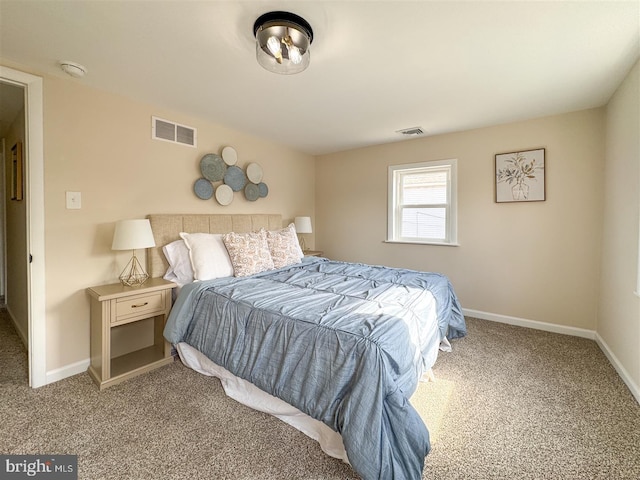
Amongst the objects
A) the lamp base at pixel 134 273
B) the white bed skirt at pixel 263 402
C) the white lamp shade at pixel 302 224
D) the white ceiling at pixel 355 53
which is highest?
the white ceiling at pixel 355 53

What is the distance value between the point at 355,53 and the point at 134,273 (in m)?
2.53

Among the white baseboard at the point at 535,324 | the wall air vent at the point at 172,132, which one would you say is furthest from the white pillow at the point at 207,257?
the white baseboard at the point at 535,324

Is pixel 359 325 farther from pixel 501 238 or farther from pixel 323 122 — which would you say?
pixel 501 238

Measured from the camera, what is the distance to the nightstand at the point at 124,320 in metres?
2.05

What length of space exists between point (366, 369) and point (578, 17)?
2140 mm

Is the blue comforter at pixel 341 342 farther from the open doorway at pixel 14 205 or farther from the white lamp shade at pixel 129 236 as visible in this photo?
the open doorway at pixel 14 205

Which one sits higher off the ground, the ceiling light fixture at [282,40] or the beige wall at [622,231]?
the ceiling light fixture at [282,40]

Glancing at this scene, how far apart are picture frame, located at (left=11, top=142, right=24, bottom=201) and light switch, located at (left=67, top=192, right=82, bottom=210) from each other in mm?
921

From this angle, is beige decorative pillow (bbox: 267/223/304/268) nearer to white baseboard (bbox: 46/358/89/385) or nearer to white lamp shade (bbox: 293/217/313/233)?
white lamp shade (bbox: 293/217/313/233)

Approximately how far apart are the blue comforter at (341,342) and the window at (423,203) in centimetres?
129

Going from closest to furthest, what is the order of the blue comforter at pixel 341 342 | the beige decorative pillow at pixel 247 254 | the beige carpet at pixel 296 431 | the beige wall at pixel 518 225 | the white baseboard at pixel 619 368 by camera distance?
the blue comforter at pixel 341 342, the beige carpet at pixel 296 431, the white baseboard at pixel 619 368, the beige decorative pillow at pixel 247 254, the beige wall at pixel 518 225

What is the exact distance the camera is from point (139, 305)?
7.29 feet

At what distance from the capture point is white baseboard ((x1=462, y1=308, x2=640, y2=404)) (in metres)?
2.00

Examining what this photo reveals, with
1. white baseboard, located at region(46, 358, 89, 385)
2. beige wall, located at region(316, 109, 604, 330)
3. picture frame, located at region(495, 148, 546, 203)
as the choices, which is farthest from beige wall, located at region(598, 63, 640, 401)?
white baseboard, located at region(46, 358, 89, 385)
